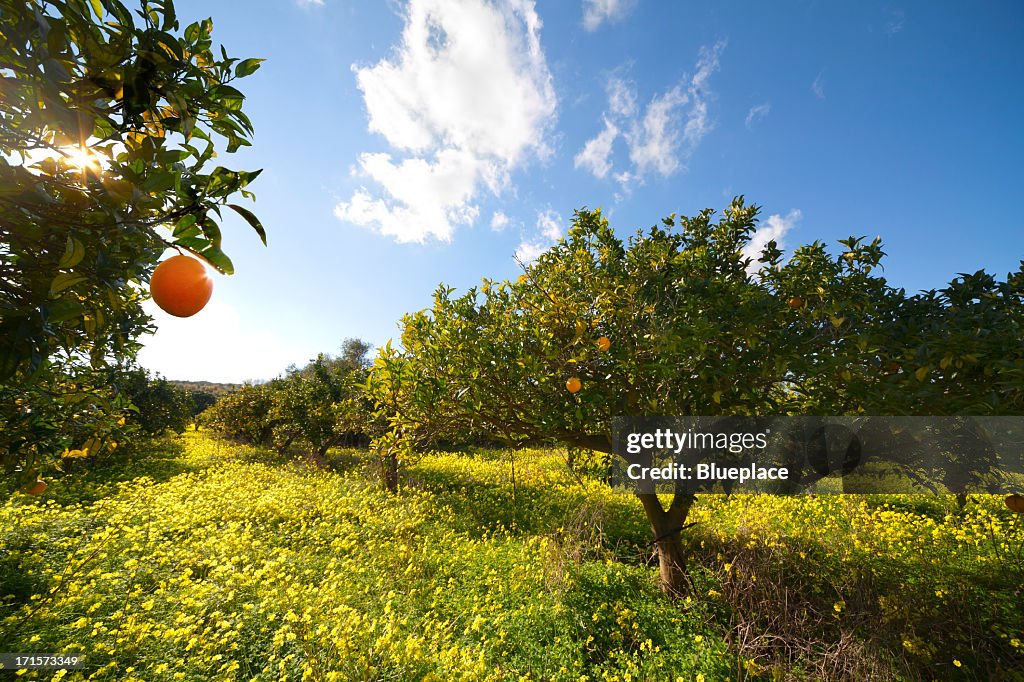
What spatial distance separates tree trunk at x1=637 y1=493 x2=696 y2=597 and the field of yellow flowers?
0.20m

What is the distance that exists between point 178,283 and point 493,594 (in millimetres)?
4635

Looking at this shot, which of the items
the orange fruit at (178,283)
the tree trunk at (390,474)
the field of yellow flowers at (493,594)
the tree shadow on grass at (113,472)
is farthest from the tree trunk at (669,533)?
the tree shadow on grass at (113,472)

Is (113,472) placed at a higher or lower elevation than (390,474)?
lower

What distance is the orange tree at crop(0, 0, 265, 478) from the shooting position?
0.91 metres

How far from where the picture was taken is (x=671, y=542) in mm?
4660

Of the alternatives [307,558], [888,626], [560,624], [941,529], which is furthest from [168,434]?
[941,529]

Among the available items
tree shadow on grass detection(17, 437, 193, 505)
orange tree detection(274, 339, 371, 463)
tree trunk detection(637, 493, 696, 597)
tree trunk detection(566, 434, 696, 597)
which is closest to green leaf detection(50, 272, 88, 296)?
tree trunk detection(566, 434, 696, 597)

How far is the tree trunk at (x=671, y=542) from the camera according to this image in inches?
180

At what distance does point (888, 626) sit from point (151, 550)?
880 cm

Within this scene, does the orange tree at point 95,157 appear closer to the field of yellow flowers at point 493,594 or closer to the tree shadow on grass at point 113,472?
the field of yellow flowers at point 493,594

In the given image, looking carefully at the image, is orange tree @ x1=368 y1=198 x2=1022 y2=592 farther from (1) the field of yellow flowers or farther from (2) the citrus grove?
(1) the field of yellow flowers

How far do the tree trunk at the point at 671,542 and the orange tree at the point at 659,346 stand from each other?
0.02 metres

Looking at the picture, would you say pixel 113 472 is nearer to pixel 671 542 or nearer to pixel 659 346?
pixel 671 542

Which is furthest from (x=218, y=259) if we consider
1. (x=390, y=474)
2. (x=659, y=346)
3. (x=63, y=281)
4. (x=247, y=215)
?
(x=390, y=474)
